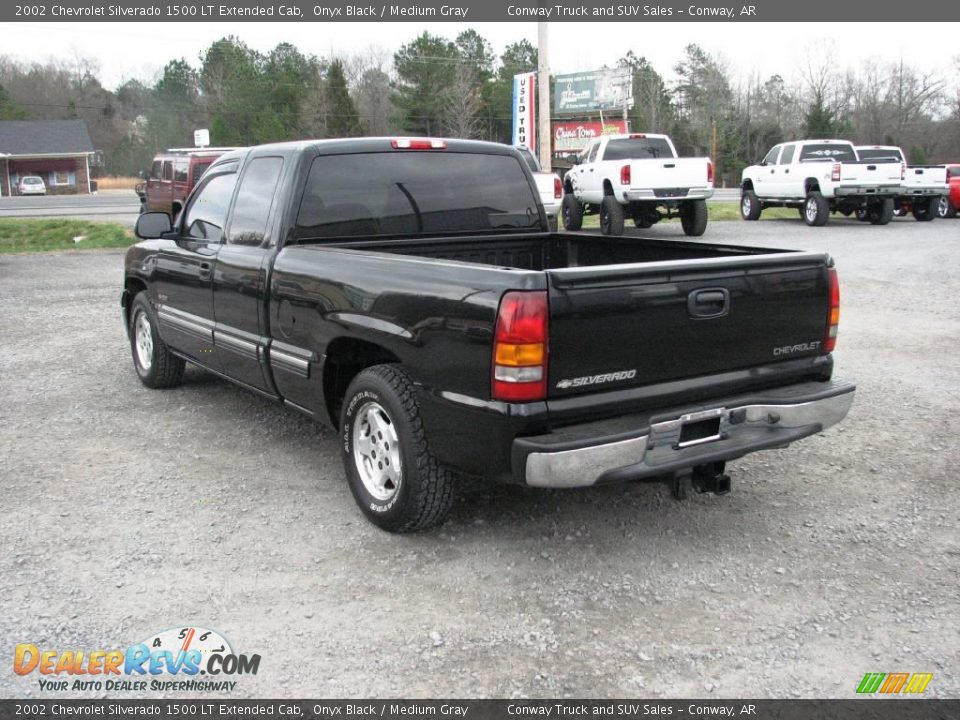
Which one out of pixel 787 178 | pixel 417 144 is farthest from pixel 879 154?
pixel 417 144

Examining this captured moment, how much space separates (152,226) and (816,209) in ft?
57.8

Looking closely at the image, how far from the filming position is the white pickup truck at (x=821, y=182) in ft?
64.7

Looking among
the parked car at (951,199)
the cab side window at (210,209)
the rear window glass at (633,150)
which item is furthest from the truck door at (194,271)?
the parked car at (951,199)

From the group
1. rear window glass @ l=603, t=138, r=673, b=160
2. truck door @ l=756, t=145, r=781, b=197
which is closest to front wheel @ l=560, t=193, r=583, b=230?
rear window glass @ l=603, t=138, r=673, b=160

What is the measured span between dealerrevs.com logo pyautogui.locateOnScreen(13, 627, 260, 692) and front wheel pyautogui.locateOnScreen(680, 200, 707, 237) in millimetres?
15803

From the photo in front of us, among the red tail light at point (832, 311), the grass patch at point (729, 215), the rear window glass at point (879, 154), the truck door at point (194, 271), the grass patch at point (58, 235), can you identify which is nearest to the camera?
the red tail light at point (832, 311)

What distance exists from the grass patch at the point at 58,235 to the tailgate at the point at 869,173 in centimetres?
1560

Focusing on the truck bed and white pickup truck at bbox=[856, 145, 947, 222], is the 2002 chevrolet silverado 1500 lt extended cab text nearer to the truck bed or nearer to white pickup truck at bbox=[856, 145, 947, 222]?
the truck bed

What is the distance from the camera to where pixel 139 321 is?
707cm

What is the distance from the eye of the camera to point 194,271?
586cm

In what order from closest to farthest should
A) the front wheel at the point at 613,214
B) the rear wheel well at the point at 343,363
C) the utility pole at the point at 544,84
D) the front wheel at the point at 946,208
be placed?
the rear wheel well at the point at 343,363 < the front wheel at the point at 613,214 < the utility pole at the point at 544,84 < the front wheel at the point at 946,208

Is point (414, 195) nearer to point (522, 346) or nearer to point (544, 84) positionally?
point (522, 346)

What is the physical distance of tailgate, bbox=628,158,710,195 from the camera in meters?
17.0

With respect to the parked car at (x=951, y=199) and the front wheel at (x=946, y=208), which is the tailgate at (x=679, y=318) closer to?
the front wheel at (x=946, y=208)
